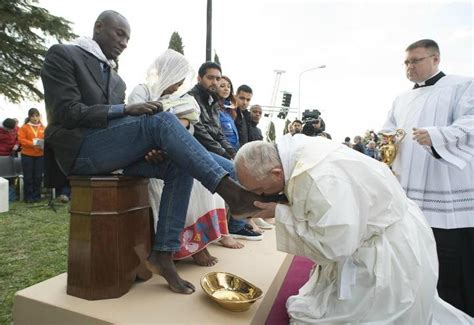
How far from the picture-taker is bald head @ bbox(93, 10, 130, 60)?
240 centimetres

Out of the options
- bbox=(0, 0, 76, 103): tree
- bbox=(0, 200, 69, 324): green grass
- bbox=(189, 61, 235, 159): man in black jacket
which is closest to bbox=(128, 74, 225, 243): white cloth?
bbox=(189, 61, 235, 159): man in black jacket

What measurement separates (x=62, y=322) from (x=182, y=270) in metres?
0.84

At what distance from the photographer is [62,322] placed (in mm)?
1924

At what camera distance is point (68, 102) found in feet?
6.69

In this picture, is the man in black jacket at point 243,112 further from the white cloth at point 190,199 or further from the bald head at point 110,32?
the bald head at point 110,32

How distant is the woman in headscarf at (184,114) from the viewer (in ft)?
8.57

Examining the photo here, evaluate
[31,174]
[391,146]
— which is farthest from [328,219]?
[31,174]

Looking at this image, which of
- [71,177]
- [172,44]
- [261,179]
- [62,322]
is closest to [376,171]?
[261,179]

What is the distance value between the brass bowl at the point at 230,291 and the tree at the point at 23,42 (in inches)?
533

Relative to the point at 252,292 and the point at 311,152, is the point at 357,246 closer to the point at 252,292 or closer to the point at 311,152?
the point at 311,152

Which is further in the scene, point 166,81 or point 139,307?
point 166,81

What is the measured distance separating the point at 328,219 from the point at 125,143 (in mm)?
1180

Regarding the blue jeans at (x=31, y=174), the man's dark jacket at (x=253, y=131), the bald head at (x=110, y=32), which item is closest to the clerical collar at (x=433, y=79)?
the man's dark jacket at (x=253, y=131)

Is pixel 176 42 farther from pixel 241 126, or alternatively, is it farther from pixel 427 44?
pixel 427 44
